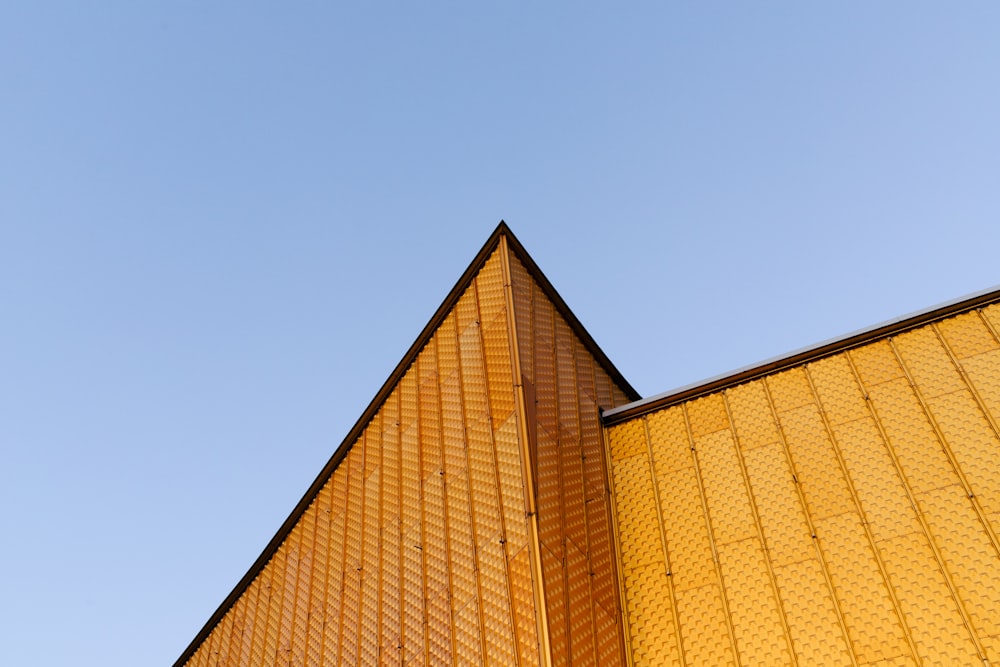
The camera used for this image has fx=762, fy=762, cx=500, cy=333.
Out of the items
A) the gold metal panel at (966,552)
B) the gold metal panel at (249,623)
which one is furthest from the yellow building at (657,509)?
the gold metal panel at (249,623)

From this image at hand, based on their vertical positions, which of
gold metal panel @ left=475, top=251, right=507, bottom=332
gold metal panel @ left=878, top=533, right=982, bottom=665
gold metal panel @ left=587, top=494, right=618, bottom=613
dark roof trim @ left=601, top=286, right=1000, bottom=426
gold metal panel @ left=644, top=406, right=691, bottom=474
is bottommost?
gold metal panel @ left=878, top=533, right=982, bottom=665

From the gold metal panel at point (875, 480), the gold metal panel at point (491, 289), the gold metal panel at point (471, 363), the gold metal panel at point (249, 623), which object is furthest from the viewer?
the gold metal panel at point (249, 623)

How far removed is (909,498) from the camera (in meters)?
10.3

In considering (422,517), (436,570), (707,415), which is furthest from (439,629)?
(707,415)

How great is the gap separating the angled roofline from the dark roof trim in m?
2.00

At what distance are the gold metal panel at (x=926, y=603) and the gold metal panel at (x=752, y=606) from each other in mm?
1498

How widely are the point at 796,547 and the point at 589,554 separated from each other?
2.86 m

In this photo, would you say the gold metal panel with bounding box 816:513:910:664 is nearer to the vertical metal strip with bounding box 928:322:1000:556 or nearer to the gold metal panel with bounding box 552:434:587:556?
the vertical metal strip with bounding box 928:322:1000:556

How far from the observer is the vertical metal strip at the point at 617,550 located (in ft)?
34.7

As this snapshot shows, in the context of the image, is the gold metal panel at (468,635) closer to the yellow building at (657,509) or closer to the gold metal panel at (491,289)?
the yellow building at (657,509)

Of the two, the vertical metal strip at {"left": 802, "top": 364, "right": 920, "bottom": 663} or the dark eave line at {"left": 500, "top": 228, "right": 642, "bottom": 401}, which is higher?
the dark eave line at {"left": 500, "top": 228, "right": 642, "bottom": 401}

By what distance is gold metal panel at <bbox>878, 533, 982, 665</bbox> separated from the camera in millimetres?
8742

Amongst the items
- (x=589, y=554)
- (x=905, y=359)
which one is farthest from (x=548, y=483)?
(x=905, y=359)

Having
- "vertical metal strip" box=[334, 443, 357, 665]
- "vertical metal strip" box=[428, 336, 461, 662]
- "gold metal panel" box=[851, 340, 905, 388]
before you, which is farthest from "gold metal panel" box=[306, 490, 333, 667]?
"gold metal panel" box=[851, 340, 905, 388]
